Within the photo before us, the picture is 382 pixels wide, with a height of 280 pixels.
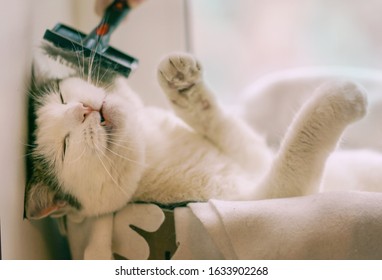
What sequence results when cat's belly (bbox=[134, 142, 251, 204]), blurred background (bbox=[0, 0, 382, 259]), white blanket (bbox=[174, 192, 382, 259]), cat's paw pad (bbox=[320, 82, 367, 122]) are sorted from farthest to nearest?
blurred background (bbox=[0, 0, 382, 259]), cat's belly (bbox=[134, 142, 251, 204]), cat's paw pad (bbox=[320, 82, 367, 122]), white blanket (bbox=[174, 192, 382, 259])

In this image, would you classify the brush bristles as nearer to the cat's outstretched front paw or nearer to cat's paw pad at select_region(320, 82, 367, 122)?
the cat's outstretched front paw

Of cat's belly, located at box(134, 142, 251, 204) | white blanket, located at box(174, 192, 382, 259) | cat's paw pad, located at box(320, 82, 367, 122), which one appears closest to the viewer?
white blanket, located at box(174, 192, 382, 259)

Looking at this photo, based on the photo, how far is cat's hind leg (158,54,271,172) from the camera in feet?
3.48

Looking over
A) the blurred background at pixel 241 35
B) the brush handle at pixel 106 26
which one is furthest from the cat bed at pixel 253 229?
the blurred background at pixel 241 35

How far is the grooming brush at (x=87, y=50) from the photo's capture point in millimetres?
1033

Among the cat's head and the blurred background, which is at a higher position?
the blurred background

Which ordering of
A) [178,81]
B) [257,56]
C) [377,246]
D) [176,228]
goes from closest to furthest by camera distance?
[377,246]
[176,228]
[178,81]
[257,56]

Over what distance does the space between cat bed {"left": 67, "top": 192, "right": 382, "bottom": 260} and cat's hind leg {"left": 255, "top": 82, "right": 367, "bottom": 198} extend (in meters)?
0.09

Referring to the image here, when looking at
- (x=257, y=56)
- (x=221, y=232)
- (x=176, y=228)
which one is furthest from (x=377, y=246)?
(x=257, y=56)

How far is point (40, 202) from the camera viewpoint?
0.94m

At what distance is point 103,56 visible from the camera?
1072mm

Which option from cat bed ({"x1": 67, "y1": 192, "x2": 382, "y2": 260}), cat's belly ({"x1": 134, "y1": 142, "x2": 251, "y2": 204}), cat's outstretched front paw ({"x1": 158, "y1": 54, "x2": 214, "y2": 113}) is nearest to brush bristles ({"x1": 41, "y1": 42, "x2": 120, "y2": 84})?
cat's outstretched front paw ({"x1": 158, "y1": 54, "x2": 214, "y2": 113})
